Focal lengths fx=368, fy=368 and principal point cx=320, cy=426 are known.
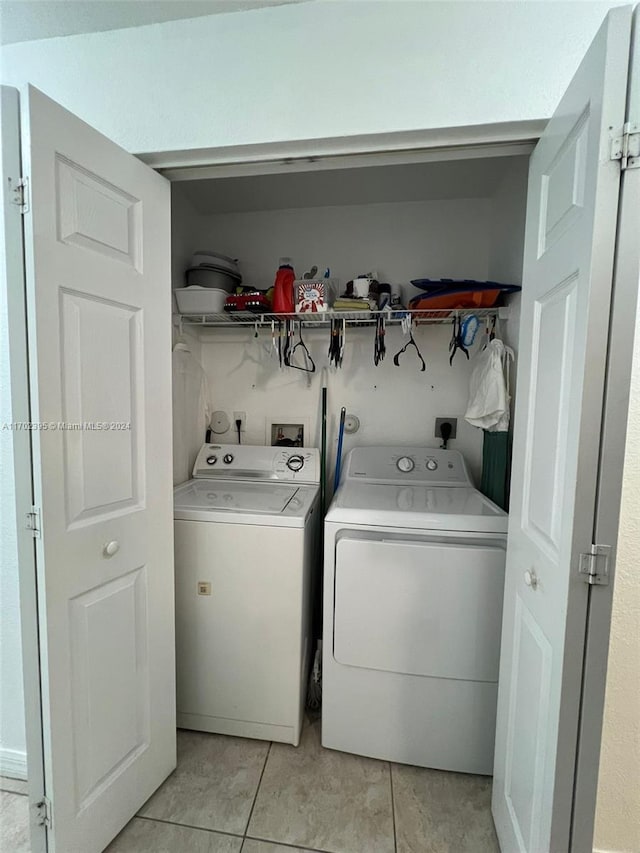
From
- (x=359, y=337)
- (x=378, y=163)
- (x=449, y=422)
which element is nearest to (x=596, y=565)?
(x=378, y=163)

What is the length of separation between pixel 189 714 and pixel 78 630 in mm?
909

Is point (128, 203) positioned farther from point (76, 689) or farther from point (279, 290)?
point (76, 689)

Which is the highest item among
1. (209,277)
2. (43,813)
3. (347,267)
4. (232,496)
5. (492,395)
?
(347,267)

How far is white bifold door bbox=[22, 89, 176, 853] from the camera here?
91cm

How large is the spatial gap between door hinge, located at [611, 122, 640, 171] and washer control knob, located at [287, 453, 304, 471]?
1.69 meters

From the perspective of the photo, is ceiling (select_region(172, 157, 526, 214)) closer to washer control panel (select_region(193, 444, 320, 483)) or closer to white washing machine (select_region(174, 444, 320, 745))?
washer control panel (select_region(193, 444, 320, 483))

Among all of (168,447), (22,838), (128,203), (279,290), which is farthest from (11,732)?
(279,290)

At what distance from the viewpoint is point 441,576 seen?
53.5 inches

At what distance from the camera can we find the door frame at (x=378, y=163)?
0.70 meters

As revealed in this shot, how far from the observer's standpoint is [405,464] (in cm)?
198

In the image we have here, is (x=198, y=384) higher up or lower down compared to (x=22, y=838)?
higher up

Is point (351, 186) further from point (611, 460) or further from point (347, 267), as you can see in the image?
point (611, 460)

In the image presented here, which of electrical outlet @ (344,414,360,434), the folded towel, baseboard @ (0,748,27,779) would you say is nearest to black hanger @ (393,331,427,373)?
the folded towel

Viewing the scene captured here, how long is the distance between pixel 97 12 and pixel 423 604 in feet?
7.16
